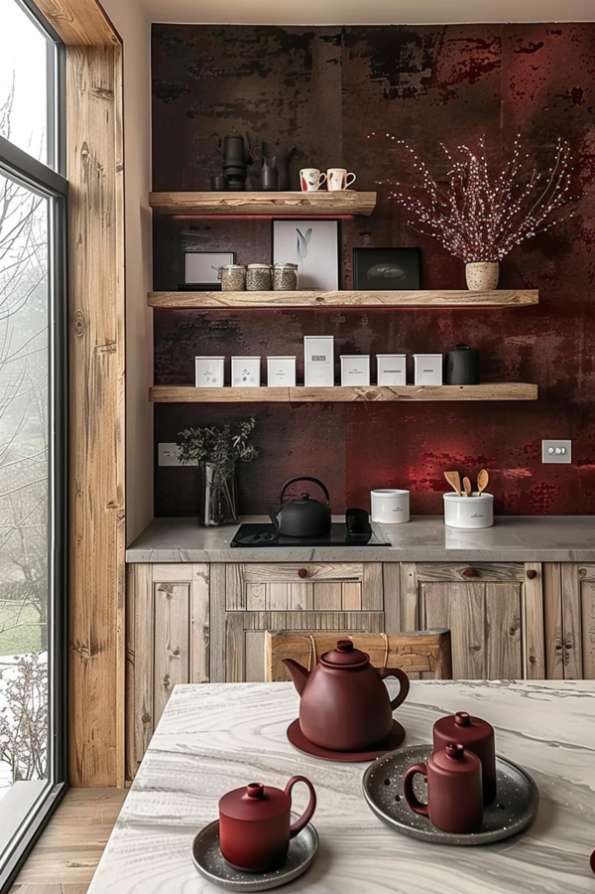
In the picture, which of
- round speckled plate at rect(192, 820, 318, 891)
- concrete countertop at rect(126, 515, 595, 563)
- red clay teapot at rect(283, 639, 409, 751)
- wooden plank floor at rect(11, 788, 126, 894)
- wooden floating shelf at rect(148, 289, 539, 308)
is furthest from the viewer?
wooden floating shelf at rect(148, 289, 539, 308)

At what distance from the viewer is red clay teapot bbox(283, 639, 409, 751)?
1275mm

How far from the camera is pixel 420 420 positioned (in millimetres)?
3367

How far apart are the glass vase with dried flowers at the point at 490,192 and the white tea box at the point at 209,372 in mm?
1014

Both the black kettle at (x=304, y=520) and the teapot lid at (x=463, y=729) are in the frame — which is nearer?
the teapot lid at (x=463, y=729)

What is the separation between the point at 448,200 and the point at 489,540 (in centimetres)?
146

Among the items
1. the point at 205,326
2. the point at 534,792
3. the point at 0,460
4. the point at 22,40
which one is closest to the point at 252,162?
the point at 205,326

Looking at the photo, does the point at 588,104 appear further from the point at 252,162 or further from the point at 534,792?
the point at 534,792

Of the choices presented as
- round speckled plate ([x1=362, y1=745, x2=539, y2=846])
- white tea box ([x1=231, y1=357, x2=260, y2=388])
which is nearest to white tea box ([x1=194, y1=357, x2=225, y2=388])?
white tea box ([x1=231, y1=357, x2=260, y2=388])

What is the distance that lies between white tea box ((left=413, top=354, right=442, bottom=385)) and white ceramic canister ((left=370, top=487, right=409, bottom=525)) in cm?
46

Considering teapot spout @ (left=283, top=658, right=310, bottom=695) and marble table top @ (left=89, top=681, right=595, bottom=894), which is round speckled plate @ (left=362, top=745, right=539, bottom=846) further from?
teapot spout @ (left=283, top=658, right=310, bottom=695)

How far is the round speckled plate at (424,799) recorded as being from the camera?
1.04m

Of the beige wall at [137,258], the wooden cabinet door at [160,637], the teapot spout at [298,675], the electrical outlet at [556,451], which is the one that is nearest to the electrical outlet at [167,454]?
the beige wall at [137,258]

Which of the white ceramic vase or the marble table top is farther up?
the white ceramic vase

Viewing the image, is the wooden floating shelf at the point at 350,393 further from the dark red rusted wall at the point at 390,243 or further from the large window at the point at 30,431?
the large window at the point at 30,431
